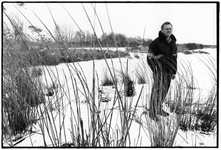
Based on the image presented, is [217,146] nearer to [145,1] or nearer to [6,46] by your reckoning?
[145,1]

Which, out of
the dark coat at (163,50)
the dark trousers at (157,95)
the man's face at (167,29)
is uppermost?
the man's face at (167,29)

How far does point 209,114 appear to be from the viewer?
1.05 m

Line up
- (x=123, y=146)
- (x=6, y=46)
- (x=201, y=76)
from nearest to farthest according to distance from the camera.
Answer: (x=123, y=146)
(x=6, y=46)
(x=201, y=76)

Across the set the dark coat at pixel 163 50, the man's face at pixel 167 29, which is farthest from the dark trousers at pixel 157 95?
the man's face at pixel 167 29

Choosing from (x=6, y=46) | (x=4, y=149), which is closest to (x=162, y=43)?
(x=6, y=46)

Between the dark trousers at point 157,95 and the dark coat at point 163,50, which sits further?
the dark coat at point 163,50

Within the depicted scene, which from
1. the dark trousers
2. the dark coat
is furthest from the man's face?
the dark trousers

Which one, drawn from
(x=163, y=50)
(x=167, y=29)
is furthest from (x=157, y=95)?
(x=167, y=29)

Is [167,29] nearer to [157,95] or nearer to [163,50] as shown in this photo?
[163,50]

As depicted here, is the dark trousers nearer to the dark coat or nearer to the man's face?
the dark coat

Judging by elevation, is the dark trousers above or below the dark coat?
below

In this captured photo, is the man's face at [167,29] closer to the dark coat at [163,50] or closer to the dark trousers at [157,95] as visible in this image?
the dark coat at [163,50]

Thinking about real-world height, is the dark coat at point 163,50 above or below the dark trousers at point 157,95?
above

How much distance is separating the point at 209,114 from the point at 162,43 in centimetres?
69
